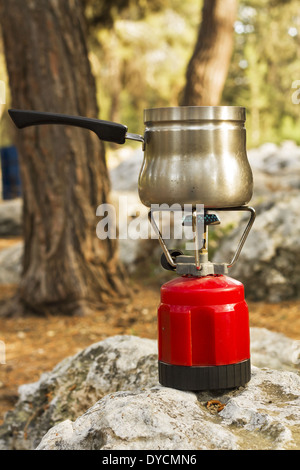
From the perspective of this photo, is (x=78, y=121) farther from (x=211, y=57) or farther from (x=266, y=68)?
(x=266, y=68)

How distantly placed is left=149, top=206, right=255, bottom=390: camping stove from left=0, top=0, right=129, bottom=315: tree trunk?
9.64 ft

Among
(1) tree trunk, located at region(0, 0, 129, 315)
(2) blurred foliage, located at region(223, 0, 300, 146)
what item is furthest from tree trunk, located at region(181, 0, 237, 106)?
(2) blurred foliage, located at region(223, 0, 300, 146)

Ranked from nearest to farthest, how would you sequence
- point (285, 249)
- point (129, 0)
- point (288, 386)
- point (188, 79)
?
point (288, 386) → point (285, 249) → point (188, 79) → point (129, 0)

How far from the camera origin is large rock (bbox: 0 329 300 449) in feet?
5.29

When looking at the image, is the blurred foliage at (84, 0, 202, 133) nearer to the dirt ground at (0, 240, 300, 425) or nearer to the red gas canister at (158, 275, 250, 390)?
the dirt ground at (0, 240, 300, 425)

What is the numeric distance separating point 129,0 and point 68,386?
5934mm

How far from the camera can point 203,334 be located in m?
1.91

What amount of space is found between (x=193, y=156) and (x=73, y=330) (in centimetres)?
296

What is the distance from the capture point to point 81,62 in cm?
473

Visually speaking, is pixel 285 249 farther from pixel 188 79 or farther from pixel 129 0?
pixel 129 0

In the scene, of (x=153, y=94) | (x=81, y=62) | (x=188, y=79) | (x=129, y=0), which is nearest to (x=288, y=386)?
(x=81, y=62)

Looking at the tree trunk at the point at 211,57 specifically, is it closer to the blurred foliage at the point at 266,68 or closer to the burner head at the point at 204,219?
the burner head at the point at 204,219

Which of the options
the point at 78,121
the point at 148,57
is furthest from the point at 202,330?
the point at 148,57

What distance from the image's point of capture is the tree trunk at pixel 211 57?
261 inches
